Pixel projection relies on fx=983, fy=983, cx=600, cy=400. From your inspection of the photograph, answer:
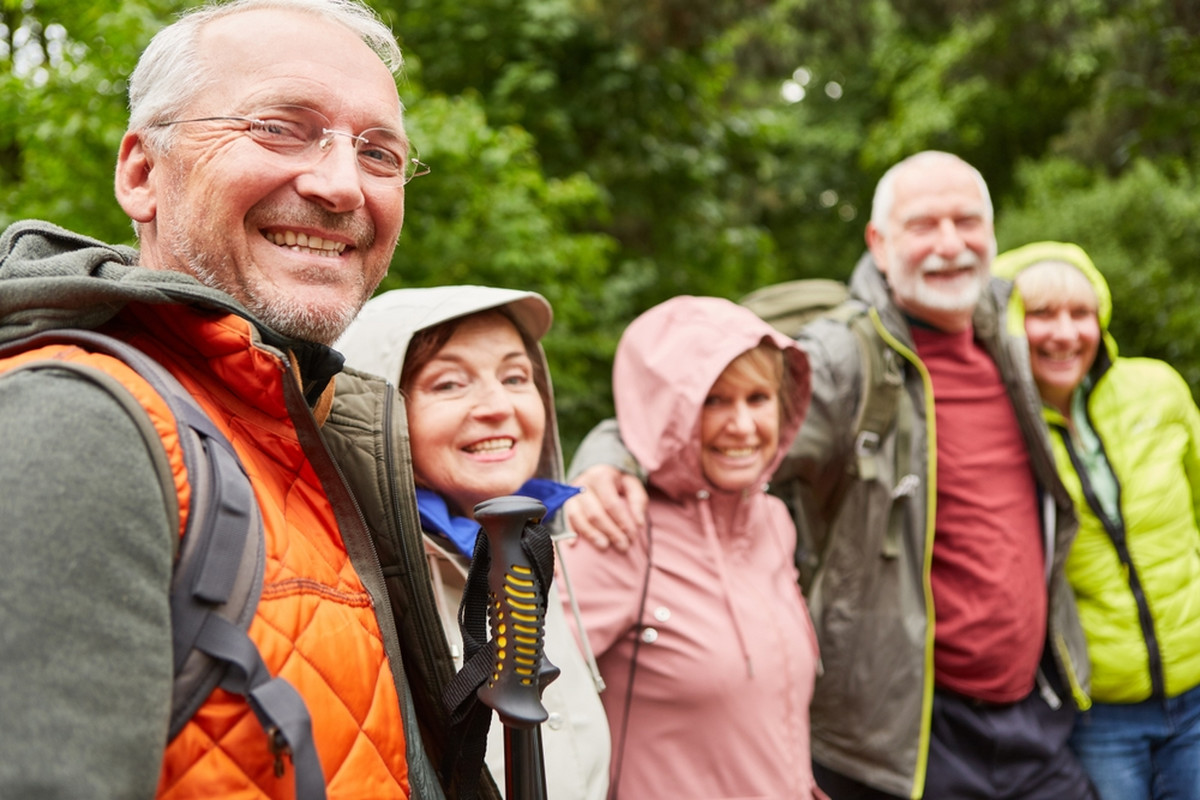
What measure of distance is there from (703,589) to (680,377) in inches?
23.1

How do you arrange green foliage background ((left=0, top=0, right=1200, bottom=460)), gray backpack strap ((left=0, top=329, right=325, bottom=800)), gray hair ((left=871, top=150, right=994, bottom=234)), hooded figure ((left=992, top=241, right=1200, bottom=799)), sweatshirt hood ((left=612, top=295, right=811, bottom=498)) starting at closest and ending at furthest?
gray backpack strap ((left=0, top=329, right=325, bottom=800)) → sweatshirt hood ((left=612, top=295, right=811, bottom=498)) → hooded figure ((left=992, top=241, right=1200, bottom=799)) → gray hair ((left=871, top=150, right=994, bottom=234)) → green foliage background ((left=0, top=0, right=1200, bottom=460))

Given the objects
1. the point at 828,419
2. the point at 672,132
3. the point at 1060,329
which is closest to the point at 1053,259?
the point at 1060,329

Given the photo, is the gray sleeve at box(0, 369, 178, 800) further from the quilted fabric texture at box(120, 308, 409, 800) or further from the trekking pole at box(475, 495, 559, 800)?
the trekking pole at box(475, 495, 559, 800)

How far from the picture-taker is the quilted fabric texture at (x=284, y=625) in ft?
3.48

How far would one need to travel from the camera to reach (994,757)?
3.08 metres

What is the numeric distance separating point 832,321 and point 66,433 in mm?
2791

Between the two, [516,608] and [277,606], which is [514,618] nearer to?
[516,608]

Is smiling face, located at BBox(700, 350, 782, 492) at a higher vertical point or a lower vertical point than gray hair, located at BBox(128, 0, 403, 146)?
lower

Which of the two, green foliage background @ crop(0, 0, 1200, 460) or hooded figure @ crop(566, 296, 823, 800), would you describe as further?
green foliage background @ crop(0, 0, 1200, 460)

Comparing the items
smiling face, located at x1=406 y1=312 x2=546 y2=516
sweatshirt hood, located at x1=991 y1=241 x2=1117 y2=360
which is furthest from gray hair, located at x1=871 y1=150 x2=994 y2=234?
smiling face, located at x1=406 y1=312 x2=546 y2=516

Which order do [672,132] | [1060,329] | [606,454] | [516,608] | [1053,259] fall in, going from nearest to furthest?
[516,608] < [606,454] < [1060,329] < [1053,259] < [672,132]

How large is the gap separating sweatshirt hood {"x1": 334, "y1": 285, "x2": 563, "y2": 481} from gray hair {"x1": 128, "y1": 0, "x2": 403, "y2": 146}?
68 cm

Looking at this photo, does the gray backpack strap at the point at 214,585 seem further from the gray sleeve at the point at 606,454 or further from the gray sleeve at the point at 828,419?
the gray sleeve at the point at 828,419

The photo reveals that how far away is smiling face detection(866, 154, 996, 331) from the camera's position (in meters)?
3.36
